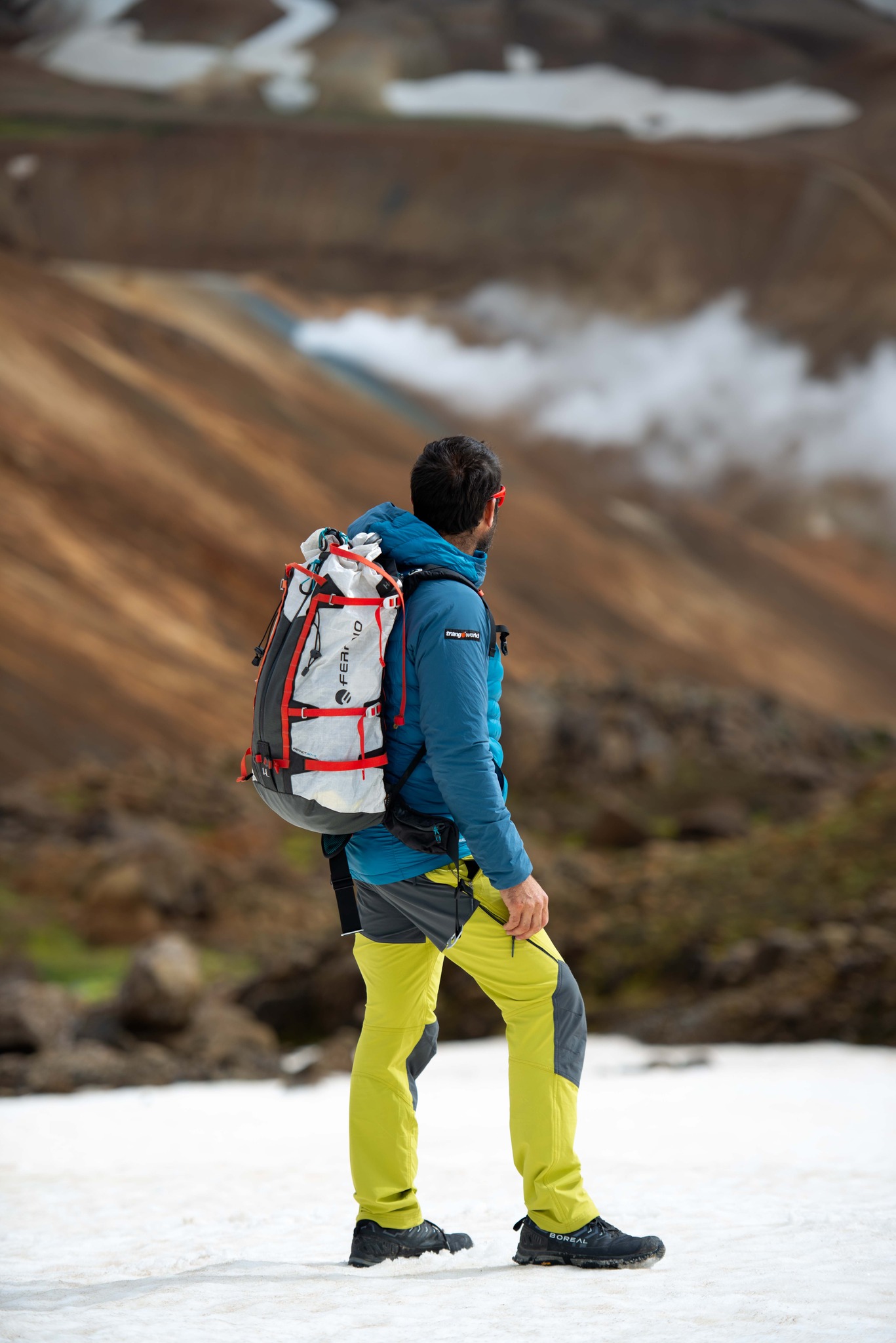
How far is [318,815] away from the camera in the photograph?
2.44 m

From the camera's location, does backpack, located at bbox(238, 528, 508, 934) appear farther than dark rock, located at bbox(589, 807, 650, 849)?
No

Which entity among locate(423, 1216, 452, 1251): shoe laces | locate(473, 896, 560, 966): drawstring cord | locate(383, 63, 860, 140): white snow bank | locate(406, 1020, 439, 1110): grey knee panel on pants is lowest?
locate(383, 63, 860, 140): white snow bank

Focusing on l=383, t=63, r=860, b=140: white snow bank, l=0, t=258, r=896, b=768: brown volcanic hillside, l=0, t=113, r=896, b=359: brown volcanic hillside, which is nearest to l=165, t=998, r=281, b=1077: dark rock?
l=0, t=258, r=896, b=768: brown volcanic hillside

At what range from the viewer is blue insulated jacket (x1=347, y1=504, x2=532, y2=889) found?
242 centimetres

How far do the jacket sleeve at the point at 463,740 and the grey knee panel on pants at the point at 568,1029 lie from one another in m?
0.24

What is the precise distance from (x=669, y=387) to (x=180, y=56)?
18.4 meters

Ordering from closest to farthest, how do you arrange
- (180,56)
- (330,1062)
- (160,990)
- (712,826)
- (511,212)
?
(330,1062) → (160,990) → (712,826) → (180,56) → (511,212)

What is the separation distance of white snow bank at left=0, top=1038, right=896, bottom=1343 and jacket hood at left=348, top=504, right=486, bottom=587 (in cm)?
128

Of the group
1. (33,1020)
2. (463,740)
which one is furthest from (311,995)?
(463,740)

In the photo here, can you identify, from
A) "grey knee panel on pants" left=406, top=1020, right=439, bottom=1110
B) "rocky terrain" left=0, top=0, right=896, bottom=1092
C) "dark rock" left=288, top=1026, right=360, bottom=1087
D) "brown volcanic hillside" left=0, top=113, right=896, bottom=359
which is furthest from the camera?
"brown volcanic hillside" left=0, top=113, right=896, bottom=359

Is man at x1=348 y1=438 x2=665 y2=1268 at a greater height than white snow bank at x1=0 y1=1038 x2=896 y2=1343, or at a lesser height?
greater

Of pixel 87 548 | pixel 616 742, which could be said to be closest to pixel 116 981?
pixel 616 742

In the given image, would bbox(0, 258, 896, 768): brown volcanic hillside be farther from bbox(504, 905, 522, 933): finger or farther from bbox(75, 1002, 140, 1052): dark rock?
bbox(504, 905, 522, 933): finger

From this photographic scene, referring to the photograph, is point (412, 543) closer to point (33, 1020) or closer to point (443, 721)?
point (443, 721)
